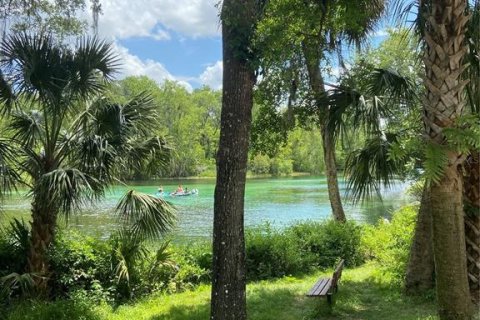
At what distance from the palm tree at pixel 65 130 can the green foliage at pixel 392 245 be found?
386 cm

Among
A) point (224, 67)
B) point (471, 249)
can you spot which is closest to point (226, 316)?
point (224, 67)

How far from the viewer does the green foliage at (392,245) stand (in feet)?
25.4

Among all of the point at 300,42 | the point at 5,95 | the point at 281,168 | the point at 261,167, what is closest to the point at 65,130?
the point at 5,95

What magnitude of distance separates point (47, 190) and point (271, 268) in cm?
470

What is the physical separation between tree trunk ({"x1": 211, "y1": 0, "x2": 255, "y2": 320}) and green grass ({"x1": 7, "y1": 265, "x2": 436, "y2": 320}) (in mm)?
1685

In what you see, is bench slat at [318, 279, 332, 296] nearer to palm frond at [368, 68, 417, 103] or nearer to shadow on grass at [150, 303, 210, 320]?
shadow on grass at [150, 303, 210, 320]

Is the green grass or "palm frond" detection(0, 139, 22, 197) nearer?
the green grass

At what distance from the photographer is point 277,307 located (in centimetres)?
667

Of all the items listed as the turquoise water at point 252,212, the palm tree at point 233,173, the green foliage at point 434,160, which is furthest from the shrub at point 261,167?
the green foliage at point 434,160

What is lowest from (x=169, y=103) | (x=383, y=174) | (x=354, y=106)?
(x=383, y=174)

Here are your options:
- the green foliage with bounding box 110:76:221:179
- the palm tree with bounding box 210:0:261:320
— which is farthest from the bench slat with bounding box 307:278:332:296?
the green foliage with bounding box 110:76:221:179

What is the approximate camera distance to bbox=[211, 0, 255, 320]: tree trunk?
4645 millimetres

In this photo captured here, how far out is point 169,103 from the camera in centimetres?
7150

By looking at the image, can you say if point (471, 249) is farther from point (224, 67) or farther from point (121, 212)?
point (121, 212)
